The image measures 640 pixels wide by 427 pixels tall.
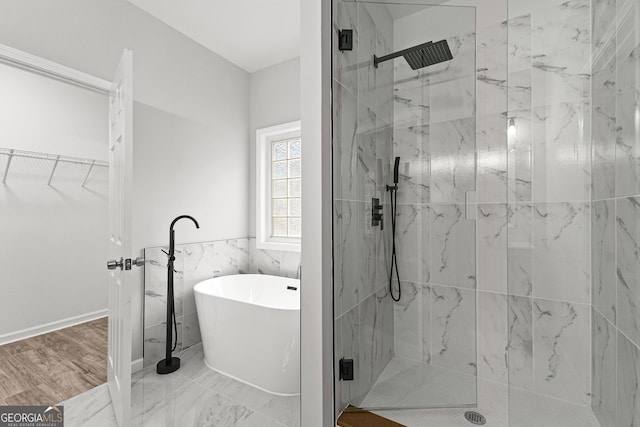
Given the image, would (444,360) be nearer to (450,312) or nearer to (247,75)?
(450,312)

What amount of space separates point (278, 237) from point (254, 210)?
1.29 feet

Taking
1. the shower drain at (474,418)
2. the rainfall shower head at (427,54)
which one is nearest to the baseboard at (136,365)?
the shower drain at (474,418)

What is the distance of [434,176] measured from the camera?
153 centimetres

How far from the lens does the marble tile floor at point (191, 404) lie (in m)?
1.70

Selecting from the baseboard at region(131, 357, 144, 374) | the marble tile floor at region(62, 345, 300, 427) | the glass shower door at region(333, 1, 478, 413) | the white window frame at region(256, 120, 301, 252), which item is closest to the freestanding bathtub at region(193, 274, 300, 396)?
the marble tile floor at region(62, 345, 300, 427)

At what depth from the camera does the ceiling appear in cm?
228

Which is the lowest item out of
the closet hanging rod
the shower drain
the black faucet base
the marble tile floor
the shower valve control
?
the marble tile floor

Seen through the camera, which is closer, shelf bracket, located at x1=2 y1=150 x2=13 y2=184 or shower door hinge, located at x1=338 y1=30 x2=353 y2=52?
shower door hinge, located at x1=338 y1=30 x2=353 y2=52

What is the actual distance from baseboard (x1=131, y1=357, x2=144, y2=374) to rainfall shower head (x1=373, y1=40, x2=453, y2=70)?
2671 millimetres

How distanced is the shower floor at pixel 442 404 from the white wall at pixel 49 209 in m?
2.07

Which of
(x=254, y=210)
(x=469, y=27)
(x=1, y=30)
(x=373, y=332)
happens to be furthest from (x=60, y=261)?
(x=469, y=27)

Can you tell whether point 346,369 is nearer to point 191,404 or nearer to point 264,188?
point 191,404

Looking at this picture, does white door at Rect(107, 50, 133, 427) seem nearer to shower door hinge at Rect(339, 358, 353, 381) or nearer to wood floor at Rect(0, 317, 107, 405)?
wood floor at Rect(0, 317, 107, 405)

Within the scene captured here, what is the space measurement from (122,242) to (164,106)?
1.34 meters
